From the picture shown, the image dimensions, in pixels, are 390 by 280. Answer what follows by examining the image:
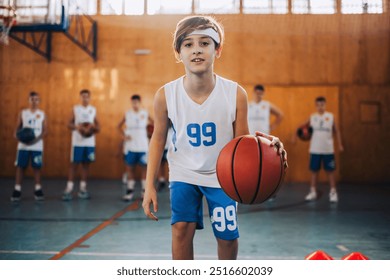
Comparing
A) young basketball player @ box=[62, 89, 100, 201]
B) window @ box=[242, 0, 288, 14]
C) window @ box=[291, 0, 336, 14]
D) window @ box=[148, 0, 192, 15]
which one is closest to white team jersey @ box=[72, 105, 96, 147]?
young basketball player @ box=[62, 89, 100, 201]

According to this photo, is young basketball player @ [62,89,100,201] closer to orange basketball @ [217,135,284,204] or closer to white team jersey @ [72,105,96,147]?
white team jersey @ [72,105,96,147]

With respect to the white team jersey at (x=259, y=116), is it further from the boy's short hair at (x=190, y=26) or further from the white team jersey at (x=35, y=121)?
the boy's short hair at (x=190, y=26)

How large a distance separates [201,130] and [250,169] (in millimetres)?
338

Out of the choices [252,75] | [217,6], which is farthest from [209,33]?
[217,6]

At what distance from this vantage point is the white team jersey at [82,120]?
5.59 m

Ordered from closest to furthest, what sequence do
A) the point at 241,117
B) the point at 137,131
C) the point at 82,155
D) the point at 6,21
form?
the point at 241,117, the point at 82,155, the point at 137,131, the point at 6,21

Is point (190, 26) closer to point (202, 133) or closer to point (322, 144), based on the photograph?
point (202, 133)

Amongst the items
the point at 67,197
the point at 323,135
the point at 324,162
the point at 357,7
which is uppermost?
the point at 357,7

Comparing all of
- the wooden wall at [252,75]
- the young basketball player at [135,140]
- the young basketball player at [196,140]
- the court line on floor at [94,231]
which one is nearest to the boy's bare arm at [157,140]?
the young basketball player at [196,140]

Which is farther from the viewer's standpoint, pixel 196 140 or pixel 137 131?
pixel 137 131

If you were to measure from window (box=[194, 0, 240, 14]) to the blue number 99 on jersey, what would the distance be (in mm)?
6955

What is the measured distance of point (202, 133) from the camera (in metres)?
1.87

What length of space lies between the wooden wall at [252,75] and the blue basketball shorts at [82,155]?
3.00 metres

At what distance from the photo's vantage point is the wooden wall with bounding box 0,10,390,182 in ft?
27.7
